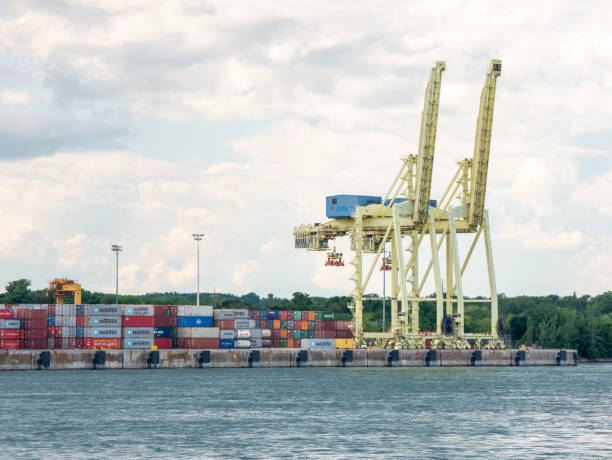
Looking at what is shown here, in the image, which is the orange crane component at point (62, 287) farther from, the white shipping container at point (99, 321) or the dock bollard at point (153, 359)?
the dock bollard at point (153, 359)

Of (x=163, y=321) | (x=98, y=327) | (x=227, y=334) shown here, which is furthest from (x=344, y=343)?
(x=98, y=327)

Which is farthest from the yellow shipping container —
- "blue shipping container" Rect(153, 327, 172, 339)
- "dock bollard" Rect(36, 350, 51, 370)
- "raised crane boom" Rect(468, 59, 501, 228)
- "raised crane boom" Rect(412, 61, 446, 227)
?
"dock bollard" Rect(36, 350, 51, 370)

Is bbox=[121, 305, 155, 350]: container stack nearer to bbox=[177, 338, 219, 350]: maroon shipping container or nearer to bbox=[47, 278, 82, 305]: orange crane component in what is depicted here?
bbox=[177, 338, 219, 350]: maroon shipping container

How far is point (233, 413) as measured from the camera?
196 ft

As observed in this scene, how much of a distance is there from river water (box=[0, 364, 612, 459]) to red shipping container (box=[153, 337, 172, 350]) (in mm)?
20747

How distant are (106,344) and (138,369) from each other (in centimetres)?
626

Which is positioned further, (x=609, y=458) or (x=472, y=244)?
(x=472, y=244)

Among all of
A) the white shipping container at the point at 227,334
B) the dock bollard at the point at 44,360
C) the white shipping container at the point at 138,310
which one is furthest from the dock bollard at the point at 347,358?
the dock bollard at the point at 44,360

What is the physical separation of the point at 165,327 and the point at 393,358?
24.8m

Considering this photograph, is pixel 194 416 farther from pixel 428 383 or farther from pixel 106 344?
pixel 106 344

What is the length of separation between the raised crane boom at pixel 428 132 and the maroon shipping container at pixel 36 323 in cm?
3944

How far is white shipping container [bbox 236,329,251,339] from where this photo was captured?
393ft

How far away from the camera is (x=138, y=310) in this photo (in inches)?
4409

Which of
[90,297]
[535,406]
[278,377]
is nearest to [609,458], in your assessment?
[535,406]
